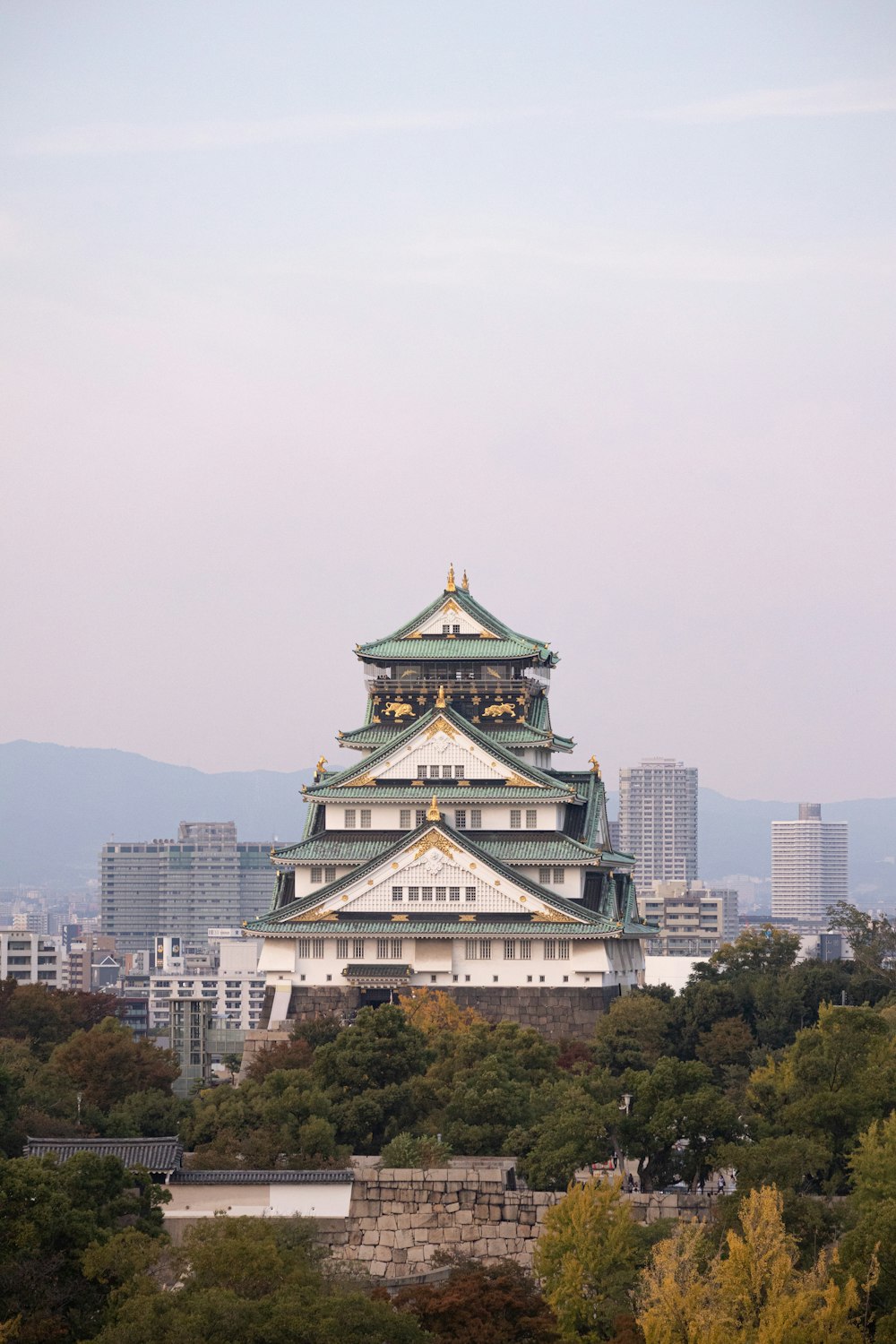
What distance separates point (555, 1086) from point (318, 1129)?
6.14 m

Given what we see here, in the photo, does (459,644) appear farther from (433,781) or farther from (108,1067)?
(108,1067)

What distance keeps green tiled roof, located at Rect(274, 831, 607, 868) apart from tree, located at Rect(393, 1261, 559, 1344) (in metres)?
35.9

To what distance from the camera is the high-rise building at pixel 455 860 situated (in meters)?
79.8

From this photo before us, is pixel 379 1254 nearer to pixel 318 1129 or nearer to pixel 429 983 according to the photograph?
pixel 318 1129

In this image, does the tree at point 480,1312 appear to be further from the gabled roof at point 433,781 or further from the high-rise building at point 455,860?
the gabled roof at point 433,781

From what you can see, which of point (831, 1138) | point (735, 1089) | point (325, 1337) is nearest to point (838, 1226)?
point (831, 1138)

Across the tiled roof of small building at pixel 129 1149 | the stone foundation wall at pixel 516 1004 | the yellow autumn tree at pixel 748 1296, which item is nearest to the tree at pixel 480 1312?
the yellow autumn tree at pixel 748 1296

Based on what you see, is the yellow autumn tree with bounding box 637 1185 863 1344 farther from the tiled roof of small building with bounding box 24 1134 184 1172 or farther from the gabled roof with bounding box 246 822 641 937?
the gabled roof with bounding box 246 822 641 937

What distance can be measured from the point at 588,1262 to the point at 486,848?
3556 centimetres

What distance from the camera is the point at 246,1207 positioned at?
180 feet

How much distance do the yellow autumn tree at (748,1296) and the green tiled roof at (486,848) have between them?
3570cm

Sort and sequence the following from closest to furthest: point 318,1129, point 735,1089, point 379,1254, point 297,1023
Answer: point 379,1254 < point 318,1129 < point 735,1089 < point 297,1023

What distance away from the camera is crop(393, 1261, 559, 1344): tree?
44.4 m

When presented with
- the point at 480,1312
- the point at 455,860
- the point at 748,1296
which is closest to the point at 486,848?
the point at 455,860
